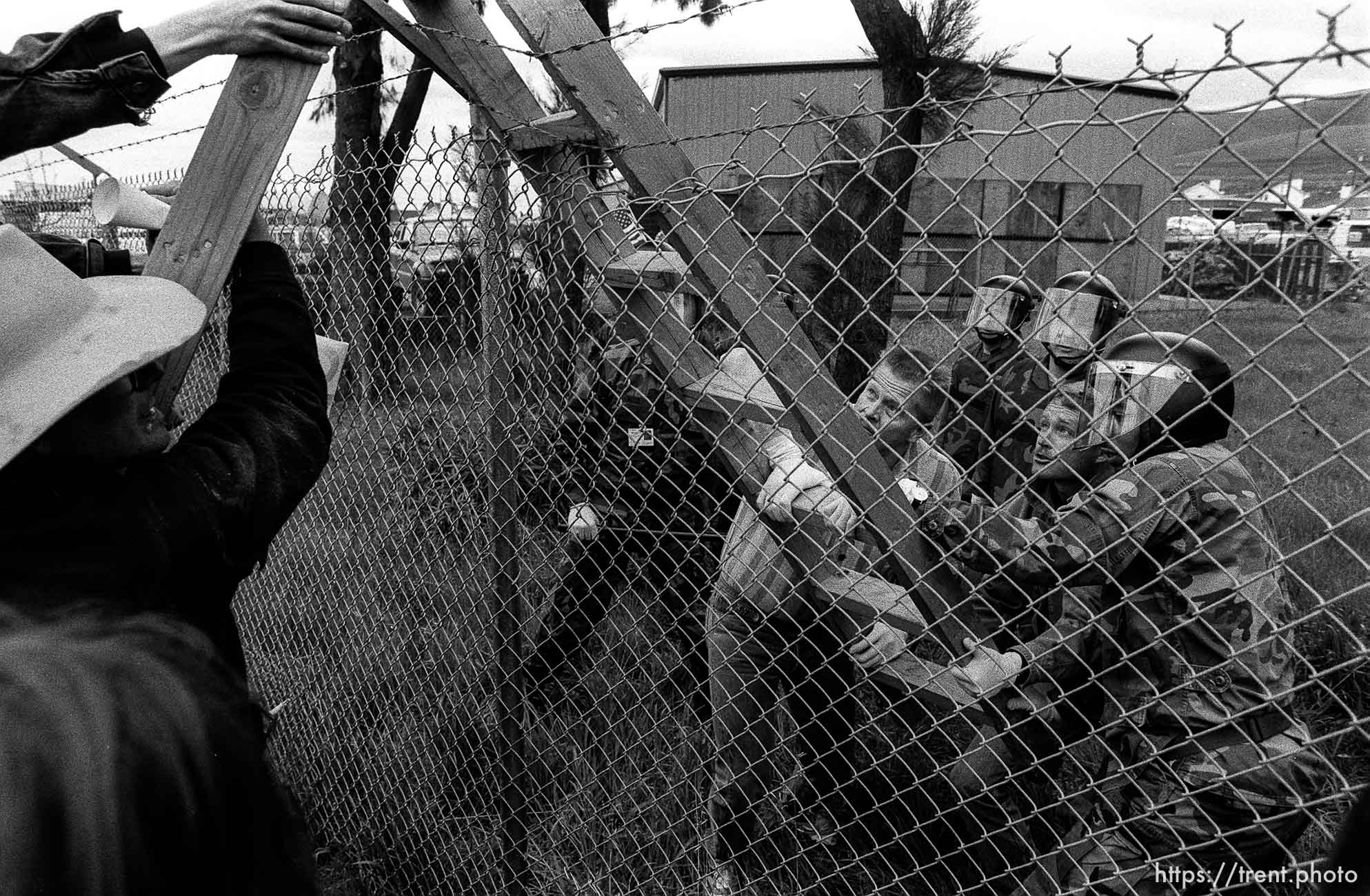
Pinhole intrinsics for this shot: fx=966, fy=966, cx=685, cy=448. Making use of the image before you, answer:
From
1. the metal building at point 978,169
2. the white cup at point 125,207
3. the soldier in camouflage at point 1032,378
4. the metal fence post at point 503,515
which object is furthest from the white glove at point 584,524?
the white cup at point 125,207

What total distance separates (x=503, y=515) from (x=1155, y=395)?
173 cm

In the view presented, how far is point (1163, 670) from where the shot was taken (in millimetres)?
2533

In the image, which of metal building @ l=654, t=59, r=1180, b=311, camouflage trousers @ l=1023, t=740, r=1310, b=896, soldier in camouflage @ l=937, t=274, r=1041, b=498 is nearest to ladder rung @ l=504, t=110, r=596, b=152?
metal building @ l=654, t=59, r=1180, b=311

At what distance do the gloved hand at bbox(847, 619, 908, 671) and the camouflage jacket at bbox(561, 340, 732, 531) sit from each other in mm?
610

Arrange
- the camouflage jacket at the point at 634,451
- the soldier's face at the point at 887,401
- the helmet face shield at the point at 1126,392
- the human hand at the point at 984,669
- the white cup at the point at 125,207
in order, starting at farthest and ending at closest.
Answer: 1. the soldier's face at the point at 887,401
2. the camouflage jacket at the point at 634,451
3. the helmet face shield at the point at 1126,392
4. the human hand at the point at 984,669
5. the white cup at the point at 125,207

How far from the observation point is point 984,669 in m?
2.18

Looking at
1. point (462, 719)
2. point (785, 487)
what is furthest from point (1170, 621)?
point (462, 719)

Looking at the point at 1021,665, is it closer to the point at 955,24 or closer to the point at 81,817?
the point at 81,817

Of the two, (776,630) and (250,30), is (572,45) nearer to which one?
(250,30)

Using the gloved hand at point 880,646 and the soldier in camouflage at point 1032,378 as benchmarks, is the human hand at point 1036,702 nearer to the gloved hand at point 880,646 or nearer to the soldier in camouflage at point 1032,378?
the gloved hand at point 880,646

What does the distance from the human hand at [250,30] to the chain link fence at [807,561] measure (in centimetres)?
70

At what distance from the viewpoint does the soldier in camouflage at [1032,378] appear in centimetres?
332

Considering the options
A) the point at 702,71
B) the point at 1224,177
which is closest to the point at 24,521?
the point at 1224,177

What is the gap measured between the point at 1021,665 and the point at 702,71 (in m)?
13.9
